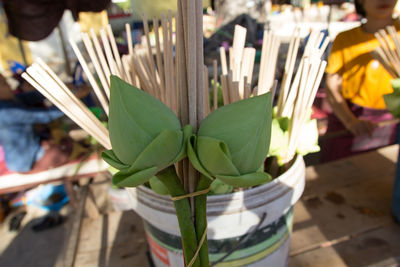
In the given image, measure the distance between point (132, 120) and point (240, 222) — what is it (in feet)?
0.75

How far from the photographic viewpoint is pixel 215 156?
22 centimetres

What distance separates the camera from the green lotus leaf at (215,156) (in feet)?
0.71

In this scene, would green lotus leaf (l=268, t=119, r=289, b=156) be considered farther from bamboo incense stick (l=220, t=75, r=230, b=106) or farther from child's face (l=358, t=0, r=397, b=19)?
child's face (l=358, t=0, r=397, b=19)

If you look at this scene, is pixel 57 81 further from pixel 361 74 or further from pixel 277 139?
pixel 361 74

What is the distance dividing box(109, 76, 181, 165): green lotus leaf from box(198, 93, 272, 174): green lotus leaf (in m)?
0.04

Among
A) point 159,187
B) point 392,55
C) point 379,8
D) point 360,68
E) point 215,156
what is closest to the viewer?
point 215,156

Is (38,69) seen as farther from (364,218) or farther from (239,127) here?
(364,218)

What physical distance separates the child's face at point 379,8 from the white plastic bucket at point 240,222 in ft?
2.37

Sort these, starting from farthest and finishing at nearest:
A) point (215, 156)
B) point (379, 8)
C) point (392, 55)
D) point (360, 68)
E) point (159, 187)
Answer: point (360, 68)
point (379, 8)
point (392, 55)
point (159, 187)
point (215, 156)

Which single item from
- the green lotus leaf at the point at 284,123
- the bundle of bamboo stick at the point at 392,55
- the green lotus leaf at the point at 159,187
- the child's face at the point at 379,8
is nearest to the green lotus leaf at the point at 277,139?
the green lotus leaf at the point at 284,123

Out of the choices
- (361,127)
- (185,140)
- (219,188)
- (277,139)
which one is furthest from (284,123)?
(361,127)

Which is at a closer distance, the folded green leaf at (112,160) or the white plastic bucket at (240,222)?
the folded green leaf at (112,160)

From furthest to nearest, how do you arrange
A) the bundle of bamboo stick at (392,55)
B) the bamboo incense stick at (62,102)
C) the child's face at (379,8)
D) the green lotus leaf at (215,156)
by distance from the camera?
1. the child's face at (379,8)
2. the bundle of bamboo stick at (392,55)
3. the bamboo incense stick at (62,102)
4. the green lotus leaf at (215,156)

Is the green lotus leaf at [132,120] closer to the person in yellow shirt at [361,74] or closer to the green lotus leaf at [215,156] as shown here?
the green lotus leaf at [215,156]
